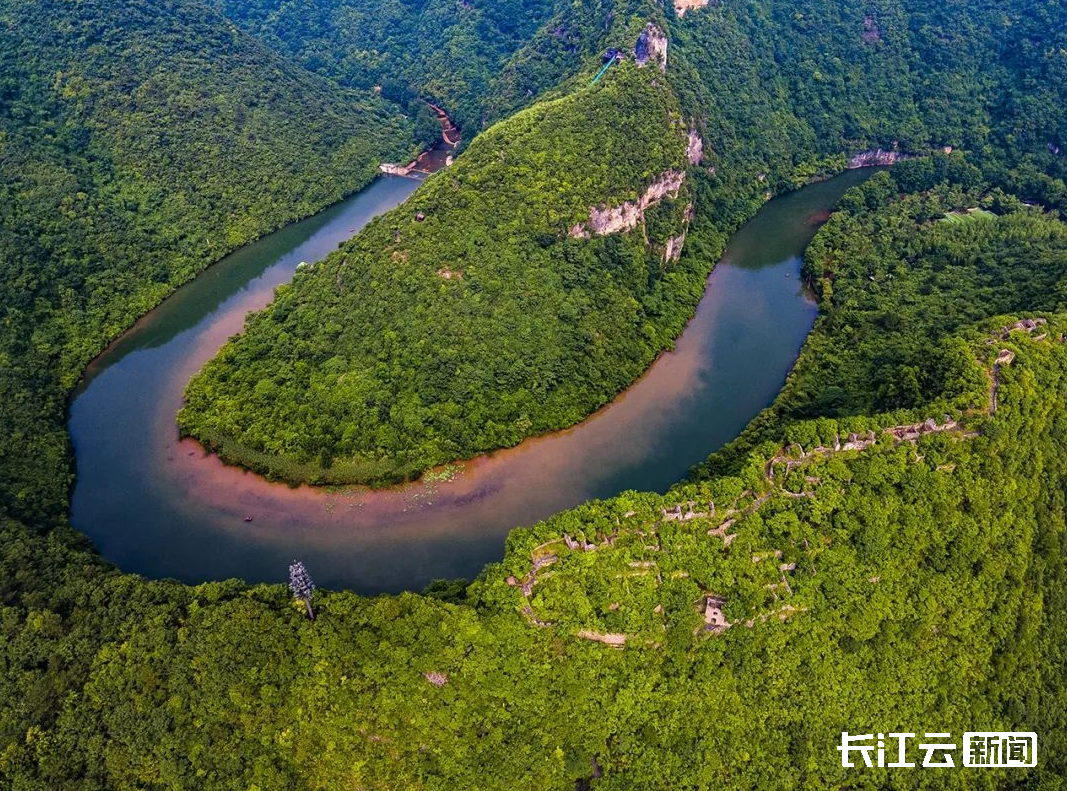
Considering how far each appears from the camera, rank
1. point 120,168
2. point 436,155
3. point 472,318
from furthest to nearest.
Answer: point 436,155 < point 120,168 < point 472,318

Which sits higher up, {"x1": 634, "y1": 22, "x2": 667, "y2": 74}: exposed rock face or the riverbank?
{"x1": 634, "y1": 22, "x2": 667, "y2": 74}: exposed rock face

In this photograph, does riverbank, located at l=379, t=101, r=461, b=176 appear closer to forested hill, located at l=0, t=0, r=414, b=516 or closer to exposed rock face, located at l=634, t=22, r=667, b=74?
forested hill, located at l=0, t=0, r=414, b=516

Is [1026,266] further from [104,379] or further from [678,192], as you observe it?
[104,379]

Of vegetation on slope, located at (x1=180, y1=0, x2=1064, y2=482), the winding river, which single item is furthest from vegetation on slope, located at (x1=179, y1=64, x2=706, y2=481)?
the winding river

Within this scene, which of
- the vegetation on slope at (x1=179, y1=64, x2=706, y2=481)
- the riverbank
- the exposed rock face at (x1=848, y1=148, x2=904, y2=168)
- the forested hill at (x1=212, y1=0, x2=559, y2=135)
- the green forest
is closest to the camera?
the green forest

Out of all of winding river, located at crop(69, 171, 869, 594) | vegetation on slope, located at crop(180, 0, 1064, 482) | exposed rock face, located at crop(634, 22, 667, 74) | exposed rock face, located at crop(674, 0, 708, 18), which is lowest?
winding river, located at crop(69, 171, 869, 594)

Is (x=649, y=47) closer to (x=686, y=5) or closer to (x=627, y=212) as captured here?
(x=686, y=5)

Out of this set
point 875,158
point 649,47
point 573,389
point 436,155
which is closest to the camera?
point 573,389

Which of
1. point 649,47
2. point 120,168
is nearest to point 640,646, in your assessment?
point 649,47
